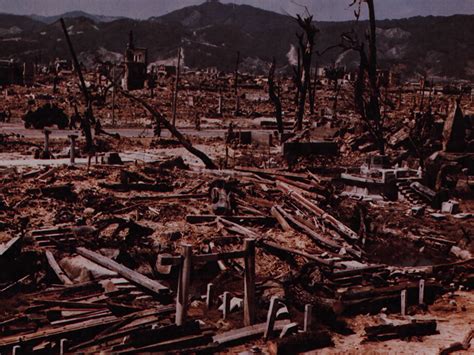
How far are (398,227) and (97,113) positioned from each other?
1258 inches

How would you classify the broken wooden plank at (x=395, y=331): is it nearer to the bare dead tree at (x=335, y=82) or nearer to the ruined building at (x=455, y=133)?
the ruined building at (x=455, y=133)

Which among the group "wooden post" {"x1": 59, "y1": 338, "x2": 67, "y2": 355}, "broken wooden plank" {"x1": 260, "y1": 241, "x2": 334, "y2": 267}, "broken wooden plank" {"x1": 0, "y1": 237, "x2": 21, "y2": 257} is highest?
"broken wooden plank" {"x1": 0, "y1": 237, "x2": 21, "y2": 257}

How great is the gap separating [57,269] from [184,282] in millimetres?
3681

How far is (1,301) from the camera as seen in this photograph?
980 centimetres

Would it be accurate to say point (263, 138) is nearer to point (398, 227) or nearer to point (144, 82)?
point (398, 227)

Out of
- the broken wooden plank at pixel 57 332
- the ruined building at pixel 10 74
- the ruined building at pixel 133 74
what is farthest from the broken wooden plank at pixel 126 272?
the ruined building at pixel 10 74

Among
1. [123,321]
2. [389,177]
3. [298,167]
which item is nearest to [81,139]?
[298,167]

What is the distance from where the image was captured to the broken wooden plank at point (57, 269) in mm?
10565

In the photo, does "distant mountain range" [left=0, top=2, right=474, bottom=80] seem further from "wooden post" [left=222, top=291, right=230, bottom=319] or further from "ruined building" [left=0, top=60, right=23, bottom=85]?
"wooden post" [left=222, top=291, right=230, bottom=319]

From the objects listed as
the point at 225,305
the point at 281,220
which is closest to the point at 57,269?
the point at 225,305

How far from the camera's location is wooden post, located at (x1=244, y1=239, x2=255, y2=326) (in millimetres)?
8992

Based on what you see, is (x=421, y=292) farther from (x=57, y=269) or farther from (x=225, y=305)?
(x=57, y=269)

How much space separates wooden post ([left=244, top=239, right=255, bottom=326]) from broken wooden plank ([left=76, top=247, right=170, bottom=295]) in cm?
156

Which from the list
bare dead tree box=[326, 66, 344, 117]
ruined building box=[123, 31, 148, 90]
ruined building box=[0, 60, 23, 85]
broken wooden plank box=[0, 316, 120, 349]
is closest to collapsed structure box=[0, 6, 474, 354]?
broken wooden plank box=[0, 316, 120, 349]
